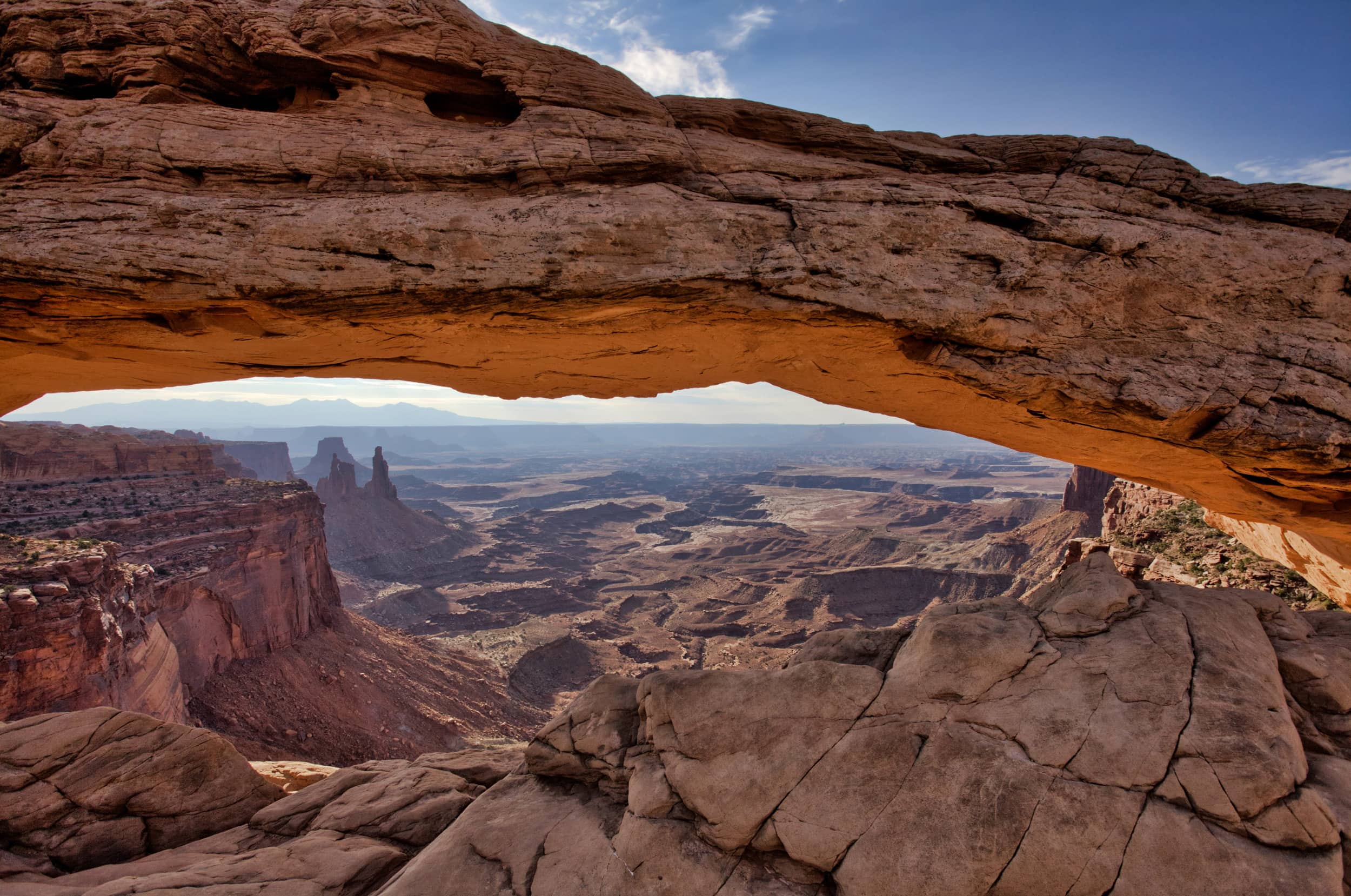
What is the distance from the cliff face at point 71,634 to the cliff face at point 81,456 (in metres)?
24.6

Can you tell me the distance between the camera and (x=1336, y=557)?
9664 millimetres

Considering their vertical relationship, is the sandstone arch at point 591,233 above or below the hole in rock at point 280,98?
below

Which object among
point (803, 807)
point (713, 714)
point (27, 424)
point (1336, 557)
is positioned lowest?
point (803, 807)

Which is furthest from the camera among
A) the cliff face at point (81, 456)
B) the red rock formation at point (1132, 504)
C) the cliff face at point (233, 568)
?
the cliff face at point (81, 456)

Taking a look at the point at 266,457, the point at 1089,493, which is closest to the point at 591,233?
the point at 1089,493

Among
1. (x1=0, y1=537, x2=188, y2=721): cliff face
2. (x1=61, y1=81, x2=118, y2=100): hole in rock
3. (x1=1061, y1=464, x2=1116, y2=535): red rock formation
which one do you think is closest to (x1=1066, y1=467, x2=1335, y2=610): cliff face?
(x1=61, y1=81, x2=118, y2=100): hole in rock

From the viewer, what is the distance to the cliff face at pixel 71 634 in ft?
48.3

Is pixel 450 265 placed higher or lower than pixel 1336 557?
higher

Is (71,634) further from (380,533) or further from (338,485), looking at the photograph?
(338,485)

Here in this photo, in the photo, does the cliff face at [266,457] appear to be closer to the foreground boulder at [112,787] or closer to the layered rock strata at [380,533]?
the layered rock strata at [380,533]

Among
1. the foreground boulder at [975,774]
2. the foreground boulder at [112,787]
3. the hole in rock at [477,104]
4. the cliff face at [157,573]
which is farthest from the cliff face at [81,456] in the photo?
the foreground boulder at [975,774]

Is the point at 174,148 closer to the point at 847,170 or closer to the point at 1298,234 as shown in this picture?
the point at 847,170

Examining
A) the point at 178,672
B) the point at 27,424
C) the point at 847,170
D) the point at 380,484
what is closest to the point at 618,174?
the point at 847,170

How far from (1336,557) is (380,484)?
10097 cm
